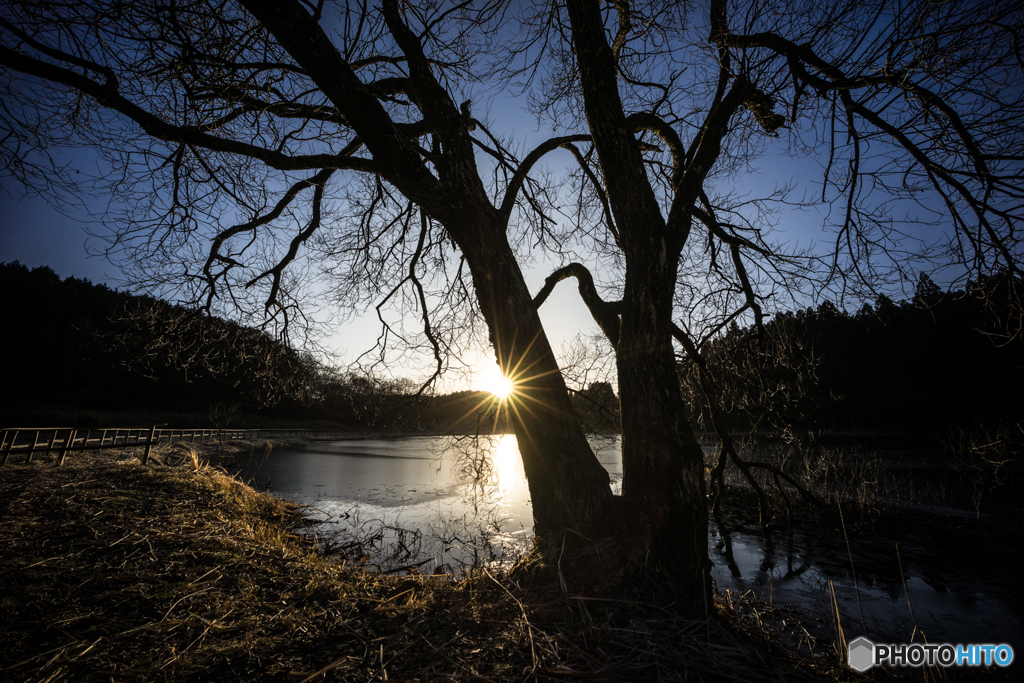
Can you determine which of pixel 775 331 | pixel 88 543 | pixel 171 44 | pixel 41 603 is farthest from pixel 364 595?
pixel 775 331

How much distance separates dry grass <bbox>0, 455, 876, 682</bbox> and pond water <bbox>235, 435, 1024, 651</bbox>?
55.0 inches

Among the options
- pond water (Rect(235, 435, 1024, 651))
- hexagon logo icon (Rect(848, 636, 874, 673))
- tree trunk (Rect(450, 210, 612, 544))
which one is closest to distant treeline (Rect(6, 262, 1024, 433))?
tree trunk (Rect(450, 210, 612, 544))

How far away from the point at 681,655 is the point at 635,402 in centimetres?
125

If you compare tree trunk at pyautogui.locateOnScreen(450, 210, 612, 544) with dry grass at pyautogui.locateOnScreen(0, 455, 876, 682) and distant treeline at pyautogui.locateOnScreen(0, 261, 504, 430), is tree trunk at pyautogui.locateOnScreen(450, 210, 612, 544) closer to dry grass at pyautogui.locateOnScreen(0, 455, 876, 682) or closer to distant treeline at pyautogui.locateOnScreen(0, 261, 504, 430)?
dry grass at pyautogui.locateOnScreen(0, 455, 876, 682)

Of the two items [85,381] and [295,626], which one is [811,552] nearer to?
[295,626]

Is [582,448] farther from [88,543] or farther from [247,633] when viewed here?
[88,543]

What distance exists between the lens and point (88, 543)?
320cm

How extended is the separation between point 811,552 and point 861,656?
7.21 meters

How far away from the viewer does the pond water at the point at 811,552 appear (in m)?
5.15

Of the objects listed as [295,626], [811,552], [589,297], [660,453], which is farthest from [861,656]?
[811,552]

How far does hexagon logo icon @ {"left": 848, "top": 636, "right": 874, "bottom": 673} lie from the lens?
2.15 meters

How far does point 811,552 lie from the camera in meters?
7.74

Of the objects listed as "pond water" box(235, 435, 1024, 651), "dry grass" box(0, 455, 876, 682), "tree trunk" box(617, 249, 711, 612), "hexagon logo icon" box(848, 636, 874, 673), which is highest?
"tree trunk" box(617, 249, 711, 612)

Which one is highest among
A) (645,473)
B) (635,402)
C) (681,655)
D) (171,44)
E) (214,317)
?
(171,44)
